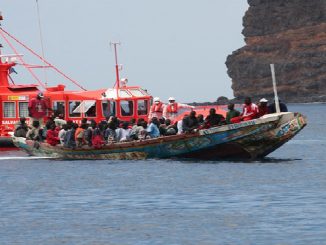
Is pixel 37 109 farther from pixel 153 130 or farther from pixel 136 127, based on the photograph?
pixel 153 130

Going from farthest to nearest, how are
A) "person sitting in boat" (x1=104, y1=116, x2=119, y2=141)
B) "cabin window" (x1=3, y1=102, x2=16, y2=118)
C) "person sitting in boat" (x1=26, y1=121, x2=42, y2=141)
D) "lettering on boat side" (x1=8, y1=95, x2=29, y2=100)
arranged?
"cabin window" (x1=3, y1=102, x2=16, y2=118) < "lettering on boat side" (x1=8, y1=95, x2=29, y2=100) < "person sitting in boat" (x1=26, y1=121, x2=42, y2=141) < "person sitting in boat" (x1=104, y1=116, x2=119, y2=141)

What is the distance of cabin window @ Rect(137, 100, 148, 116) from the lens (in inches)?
2154

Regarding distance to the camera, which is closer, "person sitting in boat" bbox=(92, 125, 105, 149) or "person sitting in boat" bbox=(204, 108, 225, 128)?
"person sitting in boat" bbox=(204, 108, 225, 128)

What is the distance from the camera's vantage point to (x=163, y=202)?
3469cm

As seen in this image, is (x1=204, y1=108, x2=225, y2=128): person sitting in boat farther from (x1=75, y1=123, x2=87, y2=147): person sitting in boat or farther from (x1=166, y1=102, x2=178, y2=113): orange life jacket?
(x1=166, y1=102, x2=178, y2=113): orange life jacket

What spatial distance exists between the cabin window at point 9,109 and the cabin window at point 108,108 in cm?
524

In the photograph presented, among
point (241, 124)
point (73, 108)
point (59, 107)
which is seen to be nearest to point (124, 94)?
point (73, 108)

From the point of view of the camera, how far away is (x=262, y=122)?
141ft

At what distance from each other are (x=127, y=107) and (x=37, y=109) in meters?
4.08

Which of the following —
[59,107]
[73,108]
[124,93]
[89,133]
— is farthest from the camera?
[59,107]

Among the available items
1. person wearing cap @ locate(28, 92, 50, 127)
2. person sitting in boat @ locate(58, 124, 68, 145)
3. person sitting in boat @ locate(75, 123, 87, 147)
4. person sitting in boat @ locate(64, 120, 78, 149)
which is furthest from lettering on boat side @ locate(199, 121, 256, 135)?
person wearing cap @ locate(28, 92, 50, 127)

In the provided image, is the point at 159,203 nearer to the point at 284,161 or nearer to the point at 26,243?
the point at 26,243

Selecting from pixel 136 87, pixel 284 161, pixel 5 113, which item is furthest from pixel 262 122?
pixel 5 113

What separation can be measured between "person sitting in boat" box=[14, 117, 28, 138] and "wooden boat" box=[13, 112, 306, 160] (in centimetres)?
470
